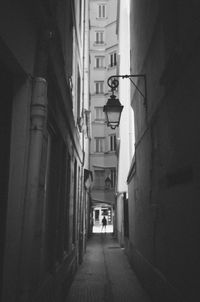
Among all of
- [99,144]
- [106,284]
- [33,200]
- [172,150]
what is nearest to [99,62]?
[99,144]

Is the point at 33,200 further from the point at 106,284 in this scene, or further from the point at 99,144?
the point at 99,144

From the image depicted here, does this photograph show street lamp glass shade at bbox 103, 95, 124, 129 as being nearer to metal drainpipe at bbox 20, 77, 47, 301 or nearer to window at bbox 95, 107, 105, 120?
metal drainpipe at bbox 20, 77, 47, 301

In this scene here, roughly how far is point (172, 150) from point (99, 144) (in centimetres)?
2761

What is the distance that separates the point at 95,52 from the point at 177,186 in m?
31.8

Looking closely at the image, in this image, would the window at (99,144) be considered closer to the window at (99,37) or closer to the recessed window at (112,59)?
the recessed window at (112,59)

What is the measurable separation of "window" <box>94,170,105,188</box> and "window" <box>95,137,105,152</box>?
2115 millimetres

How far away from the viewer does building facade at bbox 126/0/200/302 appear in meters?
3.94

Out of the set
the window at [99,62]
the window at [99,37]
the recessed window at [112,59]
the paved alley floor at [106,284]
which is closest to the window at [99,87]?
the window at [99,62]

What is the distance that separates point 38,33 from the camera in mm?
4531

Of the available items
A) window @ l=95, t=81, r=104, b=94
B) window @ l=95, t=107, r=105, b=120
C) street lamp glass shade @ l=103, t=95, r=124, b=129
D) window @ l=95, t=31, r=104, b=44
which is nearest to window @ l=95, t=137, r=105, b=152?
window @ l=95, t=107, r=105, b=120

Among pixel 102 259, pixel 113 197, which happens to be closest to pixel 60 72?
pixel 102 259

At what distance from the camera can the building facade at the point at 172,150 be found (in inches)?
155

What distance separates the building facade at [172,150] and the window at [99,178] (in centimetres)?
2423

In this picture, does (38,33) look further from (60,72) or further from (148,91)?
(148,91)
